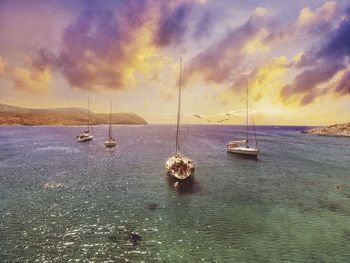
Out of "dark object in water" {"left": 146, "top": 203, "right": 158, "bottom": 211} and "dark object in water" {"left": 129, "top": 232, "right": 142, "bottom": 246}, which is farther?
"dark object in water" {"left": 146, "top": 203, "right": 158, "bottom": 211}

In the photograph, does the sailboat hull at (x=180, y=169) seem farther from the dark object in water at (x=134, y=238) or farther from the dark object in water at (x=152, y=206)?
the dark object in water at (x=134, y=238)

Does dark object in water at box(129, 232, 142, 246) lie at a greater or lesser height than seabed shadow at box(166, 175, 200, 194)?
lesser

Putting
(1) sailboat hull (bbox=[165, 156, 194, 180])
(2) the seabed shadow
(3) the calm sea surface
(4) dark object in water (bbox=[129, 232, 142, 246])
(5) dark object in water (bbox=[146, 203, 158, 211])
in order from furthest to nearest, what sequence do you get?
(1) sailboat hull (bbox=[165, 156, 194, 180]) < (2) the seabed shadow < (5) dark object in water (bbox=[146, 203, 158, 211]) < (4) dark object in water (bbox=[129, 232, 142, 246]) < (3) the calm sea surface

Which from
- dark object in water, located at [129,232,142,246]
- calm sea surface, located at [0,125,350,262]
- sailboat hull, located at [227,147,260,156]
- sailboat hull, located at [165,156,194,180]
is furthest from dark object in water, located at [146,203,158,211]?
sailboat hull, located at [227,147,260,156]

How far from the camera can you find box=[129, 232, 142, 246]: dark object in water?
94.3ft

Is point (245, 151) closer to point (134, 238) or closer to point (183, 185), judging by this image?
point (183, 185)

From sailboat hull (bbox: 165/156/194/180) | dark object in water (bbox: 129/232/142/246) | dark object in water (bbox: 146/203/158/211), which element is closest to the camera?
dark object in water (bbox: 129/232/142/246)

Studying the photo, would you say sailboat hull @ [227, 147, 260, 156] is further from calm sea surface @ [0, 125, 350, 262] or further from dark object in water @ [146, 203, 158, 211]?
dark object in water @ [146, 203, 158, 211]

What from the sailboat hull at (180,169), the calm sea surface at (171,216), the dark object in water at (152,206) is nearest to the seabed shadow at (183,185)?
the calm sea surface at (171,216)

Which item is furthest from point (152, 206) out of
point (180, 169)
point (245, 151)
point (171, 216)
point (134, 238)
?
point (245, 151)

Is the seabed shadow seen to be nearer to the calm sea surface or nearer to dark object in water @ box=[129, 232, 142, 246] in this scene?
the calm sea surface

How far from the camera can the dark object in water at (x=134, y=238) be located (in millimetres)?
28734

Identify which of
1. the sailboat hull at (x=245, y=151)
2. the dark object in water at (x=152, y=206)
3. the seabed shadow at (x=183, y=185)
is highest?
the sailboat hull at (x=245, y=151)

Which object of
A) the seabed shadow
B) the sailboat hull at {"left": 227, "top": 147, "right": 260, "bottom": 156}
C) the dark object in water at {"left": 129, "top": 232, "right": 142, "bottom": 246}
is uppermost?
the sailboat hull at {"left": 227, "top": 147, "right": 260, "bottom": 156}
